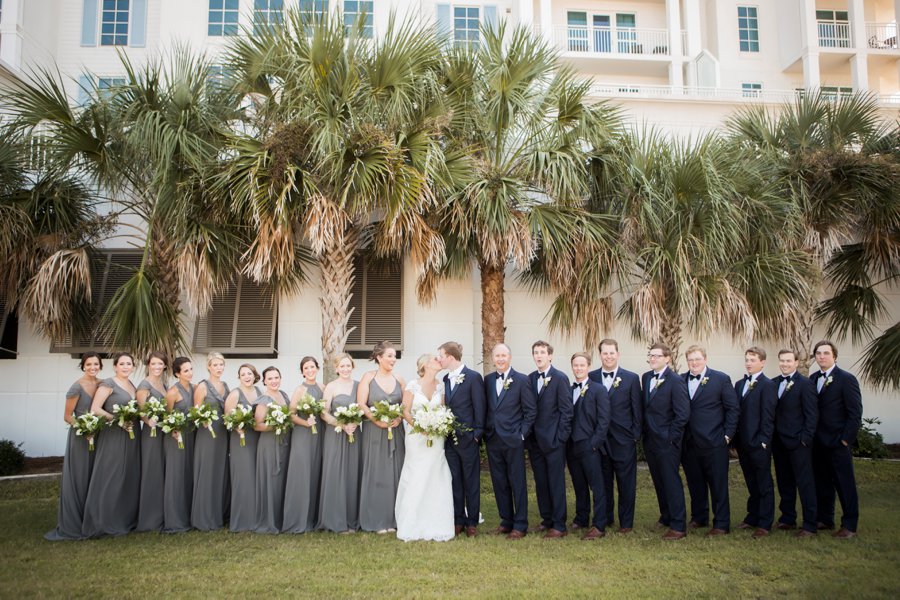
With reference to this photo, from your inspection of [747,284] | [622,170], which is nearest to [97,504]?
[622,170]

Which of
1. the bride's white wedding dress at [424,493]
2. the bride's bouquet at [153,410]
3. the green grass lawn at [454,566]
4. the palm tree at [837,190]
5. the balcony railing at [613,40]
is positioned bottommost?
the green grass lawn at [454,566]

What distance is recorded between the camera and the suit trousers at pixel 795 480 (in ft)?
26.0

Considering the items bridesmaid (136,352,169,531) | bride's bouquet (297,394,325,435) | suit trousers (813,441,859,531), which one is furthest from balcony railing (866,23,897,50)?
bridesmaid (136,352,169,531)

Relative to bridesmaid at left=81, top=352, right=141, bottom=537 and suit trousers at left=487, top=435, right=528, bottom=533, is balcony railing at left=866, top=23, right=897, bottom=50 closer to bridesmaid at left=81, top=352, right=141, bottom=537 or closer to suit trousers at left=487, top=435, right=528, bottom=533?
suit trousers at left=487, top=435, right=528, bottom=533

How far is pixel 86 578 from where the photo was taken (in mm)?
6531

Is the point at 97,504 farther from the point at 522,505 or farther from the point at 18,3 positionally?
the point at 18,3

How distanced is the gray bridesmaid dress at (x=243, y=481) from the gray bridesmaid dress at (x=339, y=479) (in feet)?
2.51

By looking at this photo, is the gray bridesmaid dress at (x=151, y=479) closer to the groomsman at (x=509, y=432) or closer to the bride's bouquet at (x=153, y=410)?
the bride's bouquet at (x=153, y=410)

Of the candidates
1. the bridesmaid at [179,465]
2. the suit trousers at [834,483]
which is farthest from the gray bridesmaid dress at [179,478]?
the suit trousers at [834,483]

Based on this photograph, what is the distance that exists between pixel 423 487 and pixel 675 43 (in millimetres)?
22594

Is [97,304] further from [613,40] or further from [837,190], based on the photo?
[613,40]

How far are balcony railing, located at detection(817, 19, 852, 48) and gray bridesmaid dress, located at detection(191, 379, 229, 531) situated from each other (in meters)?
26.0

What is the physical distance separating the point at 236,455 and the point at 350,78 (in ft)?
17.6

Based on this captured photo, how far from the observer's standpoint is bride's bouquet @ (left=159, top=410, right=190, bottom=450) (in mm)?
8273
